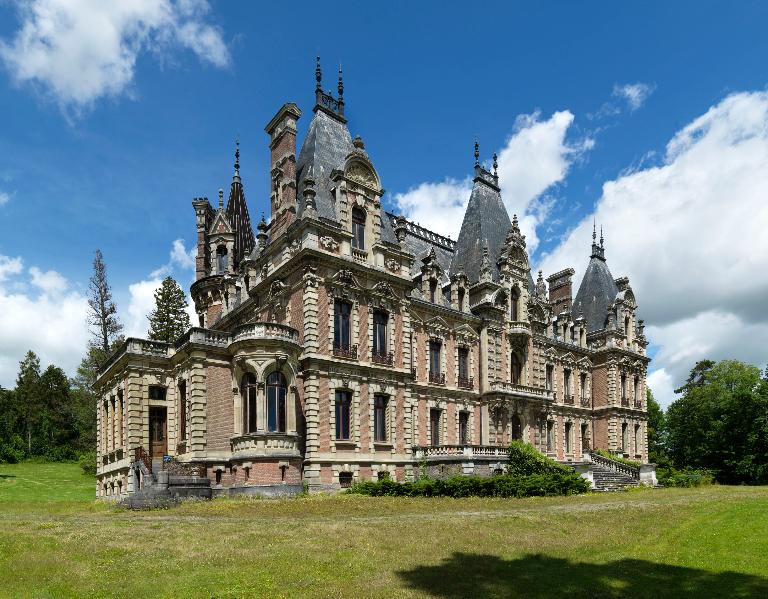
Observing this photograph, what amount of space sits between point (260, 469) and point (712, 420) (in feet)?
119

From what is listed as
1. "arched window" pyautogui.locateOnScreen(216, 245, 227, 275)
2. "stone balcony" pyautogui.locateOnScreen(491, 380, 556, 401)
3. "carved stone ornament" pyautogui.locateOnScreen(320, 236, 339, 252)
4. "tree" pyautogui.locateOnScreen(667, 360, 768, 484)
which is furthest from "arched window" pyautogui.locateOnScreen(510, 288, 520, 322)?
"arched window" pyautogui.locateOnScreen(216, 245, 227, 275)

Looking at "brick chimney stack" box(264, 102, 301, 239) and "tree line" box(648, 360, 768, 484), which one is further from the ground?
"brick chimney stack" box(264, 102, 301, 239)

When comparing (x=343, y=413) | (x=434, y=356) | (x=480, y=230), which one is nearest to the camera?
(x=343, y=413)

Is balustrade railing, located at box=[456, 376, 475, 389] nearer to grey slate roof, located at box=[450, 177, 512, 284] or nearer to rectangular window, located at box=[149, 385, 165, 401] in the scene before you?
grey slate roof, located at box=[450, 177, 512, 284]

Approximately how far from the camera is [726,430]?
4600cm

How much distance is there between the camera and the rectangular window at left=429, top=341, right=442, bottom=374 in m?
37.4

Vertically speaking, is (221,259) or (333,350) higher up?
(221,259)

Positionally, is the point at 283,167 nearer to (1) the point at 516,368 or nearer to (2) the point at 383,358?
(2) the point at 383,358

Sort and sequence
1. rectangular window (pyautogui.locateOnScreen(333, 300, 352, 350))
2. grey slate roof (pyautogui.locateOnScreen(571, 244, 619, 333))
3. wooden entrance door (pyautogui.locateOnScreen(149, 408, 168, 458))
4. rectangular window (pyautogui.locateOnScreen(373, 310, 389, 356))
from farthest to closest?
grey slate roof (pyautogui.locateOnScreen(571, 244, 619, 333)), rectangular window (pyautogui.locateOnScreen(373, 310, 389, 356)), wooden entrance door (pyautogui.locateOnScreen(149, 408, 168, 458)), rectangular window (pyautogui.locateOnScreen(333, 300, 352, 350))

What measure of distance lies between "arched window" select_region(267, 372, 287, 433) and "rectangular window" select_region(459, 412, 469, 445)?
13776 millimetres

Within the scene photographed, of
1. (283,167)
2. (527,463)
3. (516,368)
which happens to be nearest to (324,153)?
(283,167)

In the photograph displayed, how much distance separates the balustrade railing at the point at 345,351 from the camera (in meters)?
30.9

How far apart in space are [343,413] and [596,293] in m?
32.0

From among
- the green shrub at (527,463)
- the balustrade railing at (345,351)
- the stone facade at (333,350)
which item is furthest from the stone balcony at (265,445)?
the green shrub at (527,463)
